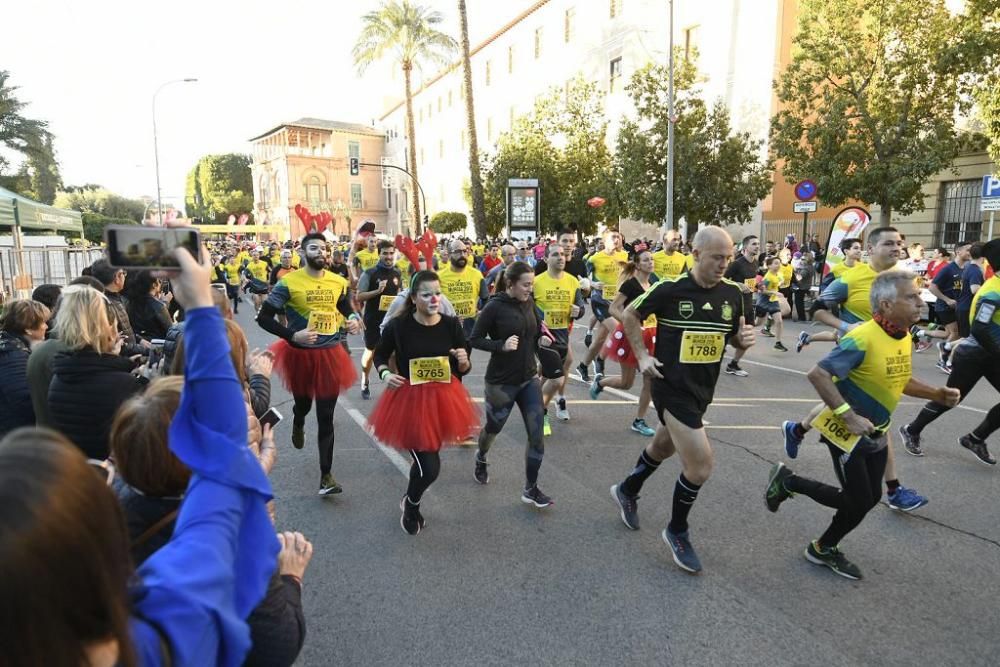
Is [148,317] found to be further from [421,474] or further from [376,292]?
[421,474]

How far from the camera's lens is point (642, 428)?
6.71m

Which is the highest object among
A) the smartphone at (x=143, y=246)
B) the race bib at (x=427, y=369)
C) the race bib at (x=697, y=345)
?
the smartphone at (x=143, y=246)

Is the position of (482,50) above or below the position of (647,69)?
above

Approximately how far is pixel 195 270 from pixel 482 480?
4.37 m

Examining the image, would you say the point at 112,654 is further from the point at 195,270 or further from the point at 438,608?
the point at 438,608

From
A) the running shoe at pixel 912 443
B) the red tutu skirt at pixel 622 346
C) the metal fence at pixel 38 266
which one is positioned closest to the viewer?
the running shoe at pixel 912 443

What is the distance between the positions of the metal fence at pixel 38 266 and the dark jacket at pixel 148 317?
3923mm

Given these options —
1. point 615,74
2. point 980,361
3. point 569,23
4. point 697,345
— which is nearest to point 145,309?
point 697,345

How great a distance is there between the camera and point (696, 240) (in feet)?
13.7

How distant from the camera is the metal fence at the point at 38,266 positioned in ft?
36.7

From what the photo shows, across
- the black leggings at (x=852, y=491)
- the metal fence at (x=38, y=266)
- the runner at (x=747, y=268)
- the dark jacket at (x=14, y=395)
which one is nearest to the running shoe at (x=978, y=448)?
the black leggings at (x=852, y=491)

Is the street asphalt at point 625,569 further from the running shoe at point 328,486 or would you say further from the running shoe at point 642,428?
the running shoe at point 642,428

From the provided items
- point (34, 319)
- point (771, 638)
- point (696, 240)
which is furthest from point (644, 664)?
point (34, 319)

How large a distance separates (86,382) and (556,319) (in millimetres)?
5059
